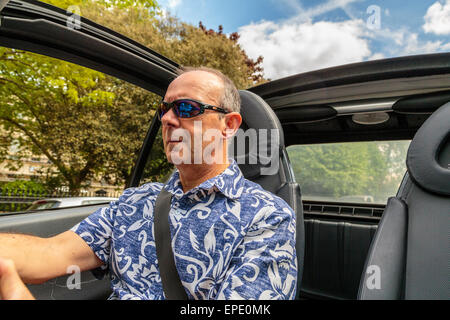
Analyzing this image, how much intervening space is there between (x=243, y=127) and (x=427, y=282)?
1131 mm

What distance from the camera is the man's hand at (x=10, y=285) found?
2.74ft

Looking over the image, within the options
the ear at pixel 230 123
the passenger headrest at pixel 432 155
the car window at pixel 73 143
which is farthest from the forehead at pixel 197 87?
the car window at pixel 73 143

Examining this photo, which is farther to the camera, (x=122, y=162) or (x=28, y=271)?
(x=122, y=162)

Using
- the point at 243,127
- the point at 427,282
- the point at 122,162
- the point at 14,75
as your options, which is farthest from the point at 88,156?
the point at 427,282

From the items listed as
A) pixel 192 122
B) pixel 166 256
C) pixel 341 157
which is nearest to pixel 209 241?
pixel 166 256

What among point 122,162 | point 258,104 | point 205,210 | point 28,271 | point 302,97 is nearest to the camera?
point 28,271

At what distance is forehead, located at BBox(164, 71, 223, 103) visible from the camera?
1.46 meters

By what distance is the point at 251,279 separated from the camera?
106 centimetres

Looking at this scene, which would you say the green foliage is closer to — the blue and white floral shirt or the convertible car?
the convertible car

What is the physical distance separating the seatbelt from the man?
0.03m

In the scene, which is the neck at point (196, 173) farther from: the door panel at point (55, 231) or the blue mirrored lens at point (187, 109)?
the door panel at point (55, 231)

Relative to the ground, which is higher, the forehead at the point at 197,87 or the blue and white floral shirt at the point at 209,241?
the forehead at the point at 197,87

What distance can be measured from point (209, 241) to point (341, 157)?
2.21 m
